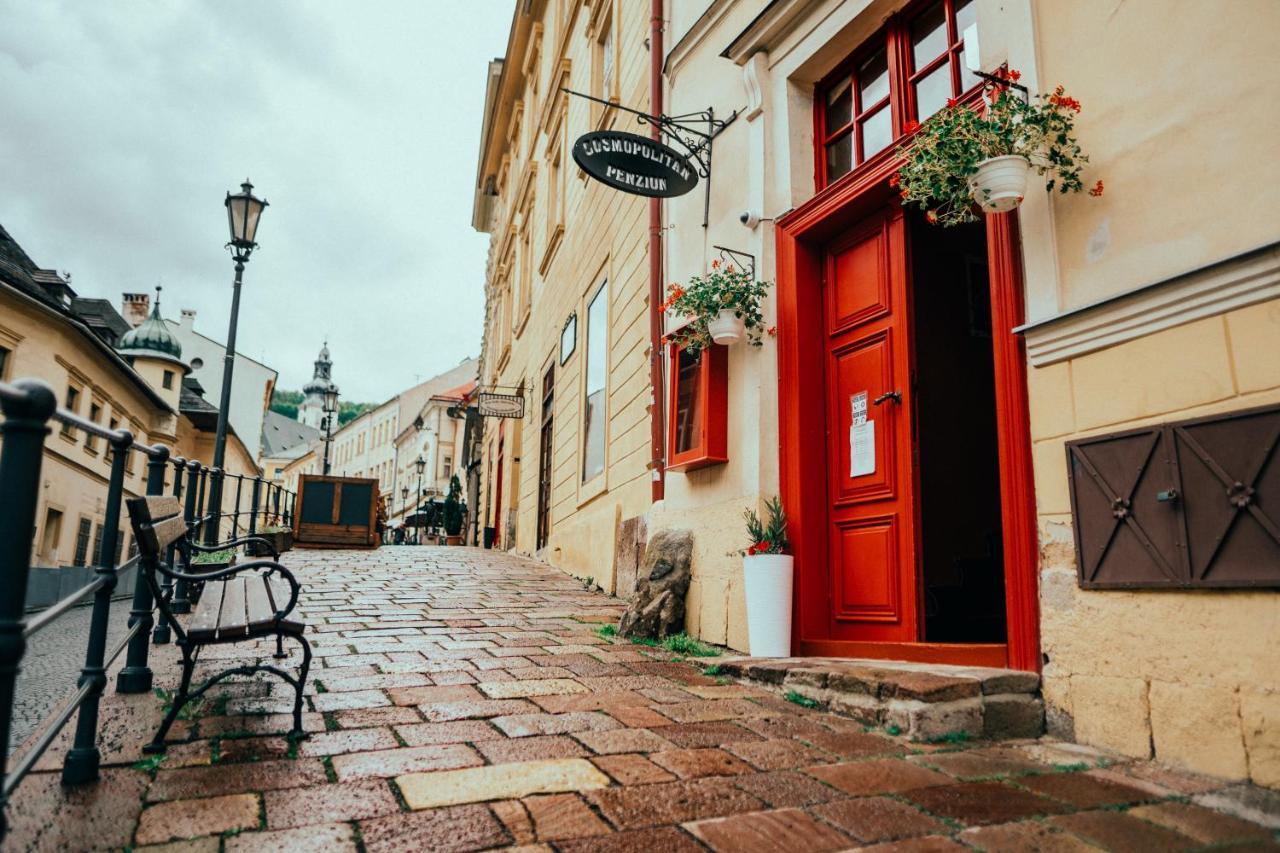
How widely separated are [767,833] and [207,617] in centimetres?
Answer: 228

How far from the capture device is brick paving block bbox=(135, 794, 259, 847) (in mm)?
2301

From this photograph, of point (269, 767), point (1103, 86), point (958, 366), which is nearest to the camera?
point (269, 767)

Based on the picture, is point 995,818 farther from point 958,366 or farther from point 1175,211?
point 958,366

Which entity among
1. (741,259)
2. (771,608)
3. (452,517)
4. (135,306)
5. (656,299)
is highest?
(135,306)

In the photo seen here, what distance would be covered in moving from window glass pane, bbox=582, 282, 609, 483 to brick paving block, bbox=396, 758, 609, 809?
7103 mm

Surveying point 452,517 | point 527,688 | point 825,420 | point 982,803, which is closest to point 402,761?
point 527,688

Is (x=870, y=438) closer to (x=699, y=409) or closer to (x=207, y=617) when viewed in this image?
(x=699, y=409)

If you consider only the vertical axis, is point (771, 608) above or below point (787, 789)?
above

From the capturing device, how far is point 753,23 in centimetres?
616

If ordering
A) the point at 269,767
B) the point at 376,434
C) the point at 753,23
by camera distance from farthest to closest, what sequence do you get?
the point at 376,434 < the point at 753,23 < the point at 269,767

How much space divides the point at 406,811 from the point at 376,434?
7550 centimetres

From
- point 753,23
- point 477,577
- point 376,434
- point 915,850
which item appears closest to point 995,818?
point 915,850

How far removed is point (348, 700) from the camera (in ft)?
12.7

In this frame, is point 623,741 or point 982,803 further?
point 623,741
